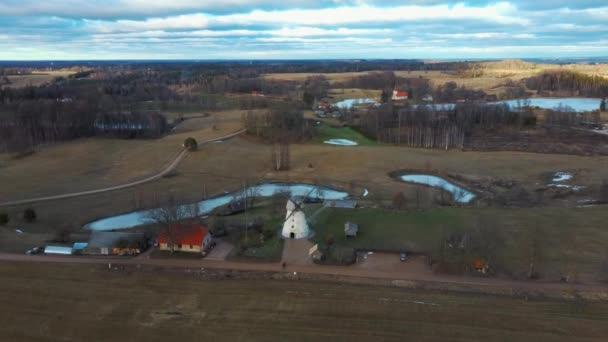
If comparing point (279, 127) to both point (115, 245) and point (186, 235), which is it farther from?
point (115, 245)

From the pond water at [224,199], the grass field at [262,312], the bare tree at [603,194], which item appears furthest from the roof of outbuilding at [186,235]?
the bare tree at [603,194]

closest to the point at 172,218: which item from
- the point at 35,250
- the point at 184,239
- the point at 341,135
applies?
the point at 184,239

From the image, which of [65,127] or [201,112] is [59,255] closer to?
[65,127]

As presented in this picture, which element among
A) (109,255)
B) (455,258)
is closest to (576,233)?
(455,258)

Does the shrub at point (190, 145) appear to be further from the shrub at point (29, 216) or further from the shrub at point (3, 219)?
the shrub at point (3, 219)

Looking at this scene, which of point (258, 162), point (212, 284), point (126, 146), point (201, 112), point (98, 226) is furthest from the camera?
point (201, 112)

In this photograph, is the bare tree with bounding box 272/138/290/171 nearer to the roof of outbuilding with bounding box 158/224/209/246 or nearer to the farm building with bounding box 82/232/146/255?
the roof of outbuilding with bounding box 158/224/209/246
